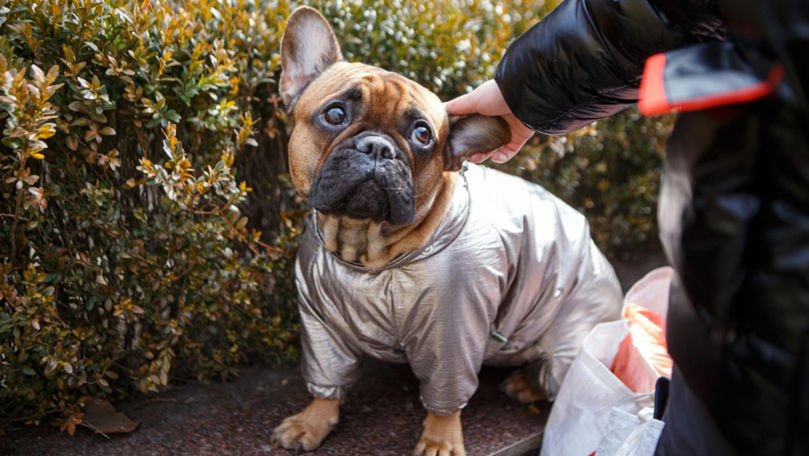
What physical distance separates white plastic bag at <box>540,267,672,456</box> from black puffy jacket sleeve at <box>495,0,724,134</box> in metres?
1.16

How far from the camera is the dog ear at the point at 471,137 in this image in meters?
2.62

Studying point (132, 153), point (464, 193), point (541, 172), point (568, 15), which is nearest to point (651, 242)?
point (541, 172)

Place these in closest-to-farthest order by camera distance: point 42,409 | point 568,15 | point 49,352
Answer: point 568,15 → point 49,352 → point 42,409

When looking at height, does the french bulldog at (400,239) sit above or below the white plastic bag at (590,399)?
above

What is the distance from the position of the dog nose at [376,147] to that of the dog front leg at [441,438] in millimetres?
1230

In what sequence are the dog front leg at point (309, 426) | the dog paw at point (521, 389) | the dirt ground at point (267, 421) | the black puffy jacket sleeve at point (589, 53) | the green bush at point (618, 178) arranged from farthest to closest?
the green bush at point (618, 178) → the dog paw at point (521, 389) → the dog front leg at point (309, 426) → the dirt ground at point (267, 421) → the black puffy jacket sleeve at point (589, 53)

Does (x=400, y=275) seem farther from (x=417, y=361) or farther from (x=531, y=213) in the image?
(x=531, y=213)

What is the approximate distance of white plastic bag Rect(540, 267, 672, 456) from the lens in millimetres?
2730

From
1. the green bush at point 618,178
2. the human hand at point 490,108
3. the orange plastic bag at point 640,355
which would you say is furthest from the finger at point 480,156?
the green bush at point 618,178

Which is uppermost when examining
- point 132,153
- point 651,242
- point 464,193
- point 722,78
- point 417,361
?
point 722,78

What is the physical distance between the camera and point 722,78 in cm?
120

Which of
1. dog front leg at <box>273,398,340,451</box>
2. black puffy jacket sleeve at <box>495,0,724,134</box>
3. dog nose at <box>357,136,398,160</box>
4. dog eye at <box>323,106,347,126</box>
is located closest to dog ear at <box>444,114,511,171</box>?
black puffy jacket sleeve at <box>495,0,724,134</box>

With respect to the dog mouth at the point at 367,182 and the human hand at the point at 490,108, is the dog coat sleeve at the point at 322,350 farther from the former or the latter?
the human hand at the point at 490,108

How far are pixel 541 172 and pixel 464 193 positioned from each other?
1.74 meters
